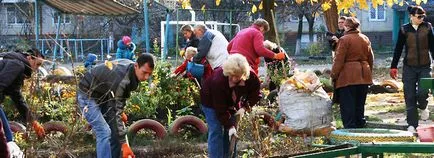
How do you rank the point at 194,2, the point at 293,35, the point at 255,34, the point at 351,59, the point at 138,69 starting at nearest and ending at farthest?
1. the point at 138,69
2. the point at 351,59
3. the point at 255,34
4. the point at 194,2
5. the point at 293,35

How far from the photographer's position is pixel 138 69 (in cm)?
691

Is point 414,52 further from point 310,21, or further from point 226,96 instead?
point 310,21

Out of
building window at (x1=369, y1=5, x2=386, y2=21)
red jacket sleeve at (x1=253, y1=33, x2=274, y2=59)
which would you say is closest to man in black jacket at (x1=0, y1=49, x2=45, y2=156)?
red jacket sleeve at (x1=253, y1=33, x2=274, y2=59)

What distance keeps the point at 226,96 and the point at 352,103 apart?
2.75 metres

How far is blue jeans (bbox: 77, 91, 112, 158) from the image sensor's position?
7.17m

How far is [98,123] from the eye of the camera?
724 cm

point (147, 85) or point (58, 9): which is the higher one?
point (58, 9)

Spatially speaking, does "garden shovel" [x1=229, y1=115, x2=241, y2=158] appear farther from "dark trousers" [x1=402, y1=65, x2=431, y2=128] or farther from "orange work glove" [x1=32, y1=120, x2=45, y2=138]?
"dark trousers" [x1=402, y1=65, x2=431, y2=128]

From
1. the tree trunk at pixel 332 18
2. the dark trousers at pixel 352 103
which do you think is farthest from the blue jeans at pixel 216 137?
the tree trunk at pixel 332 18

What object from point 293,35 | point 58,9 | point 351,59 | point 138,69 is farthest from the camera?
point 293,35

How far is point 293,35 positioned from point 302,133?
40095 millimetres

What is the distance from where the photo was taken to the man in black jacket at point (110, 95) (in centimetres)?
698

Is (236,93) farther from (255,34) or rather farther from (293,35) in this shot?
(293,35)

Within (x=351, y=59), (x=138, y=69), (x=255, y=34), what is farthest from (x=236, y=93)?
(x=255, y=34)
